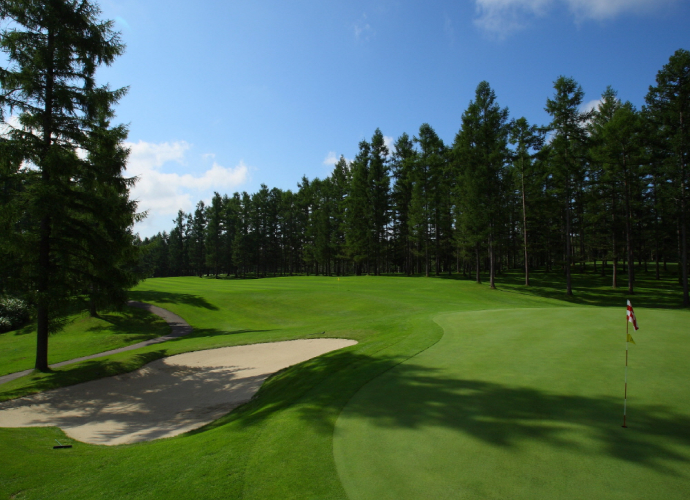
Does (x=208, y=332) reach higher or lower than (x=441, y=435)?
lower

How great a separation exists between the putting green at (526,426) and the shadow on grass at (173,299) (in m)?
25.2

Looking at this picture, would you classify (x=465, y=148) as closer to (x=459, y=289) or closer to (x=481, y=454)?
(x=459, y=289)

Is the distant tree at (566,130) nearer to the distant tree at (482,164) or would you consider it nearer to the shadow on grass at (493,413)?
the distant tree at (482,164)

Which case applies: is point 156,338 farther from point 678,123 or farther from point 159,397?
point 678,123

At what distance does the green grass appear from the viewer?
17438 millimetres

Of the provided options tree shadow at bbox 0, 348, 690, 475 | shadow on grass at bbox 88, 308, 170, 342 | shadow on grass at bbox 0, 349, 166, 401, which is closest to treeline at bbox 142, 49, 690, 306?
shadow on grass at bbox 88, 308, 170, 342

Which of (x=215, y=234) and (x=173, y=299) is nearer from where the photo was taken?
(x=173, y=299)

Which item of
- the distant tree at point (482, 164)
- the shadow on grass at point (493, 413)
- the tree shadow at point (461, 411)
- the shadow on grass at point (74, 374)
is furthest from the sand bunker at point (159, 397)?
the distant tree at point (482, 164)

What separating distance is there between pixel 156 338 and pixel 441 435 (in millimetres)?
21677

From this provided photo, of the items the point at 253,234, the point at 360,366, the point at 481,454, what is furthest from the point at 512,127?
the point at 253,234

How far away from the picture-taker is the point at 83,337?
22.1 meters

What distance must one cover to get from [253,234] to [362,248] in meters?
32.1

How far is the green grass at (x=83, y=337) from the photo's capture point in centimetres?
1744

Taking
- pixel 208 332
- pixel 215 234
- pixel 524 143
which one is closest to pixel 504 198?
pixel 524 143
